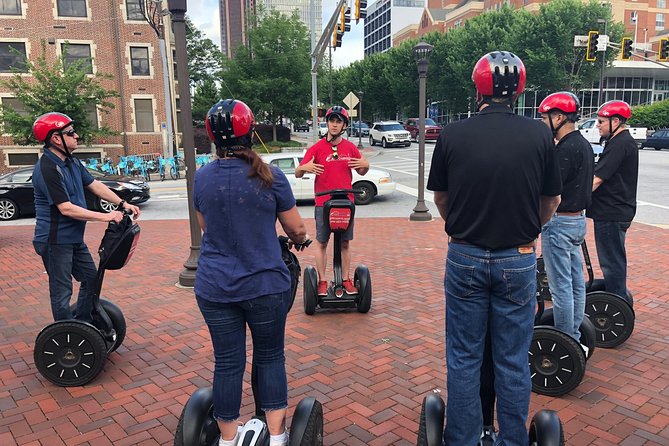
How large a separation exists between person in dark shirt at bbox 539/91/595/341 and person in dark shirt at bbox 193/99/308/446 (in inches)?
81.7

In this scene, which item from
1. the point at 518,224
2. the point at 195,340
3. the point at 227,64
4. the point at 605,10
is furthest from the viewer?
the point at 605,10

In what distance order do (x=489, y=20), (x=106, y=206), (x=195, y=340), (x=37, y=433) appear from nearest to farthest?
(x=37, y=433) < (x=195, y=340) < (x=106, y=206) < (x=489, y=20)

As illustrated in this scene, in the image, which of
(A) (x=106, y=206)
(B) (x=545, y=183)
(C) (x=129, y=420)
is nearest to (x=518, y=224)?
(B) (x=545, y=183)

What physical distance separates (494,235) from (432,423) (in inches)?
38.3

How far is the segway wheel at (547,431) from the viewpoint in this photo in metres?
2.47

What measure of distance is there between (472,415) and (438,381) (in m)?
1.52

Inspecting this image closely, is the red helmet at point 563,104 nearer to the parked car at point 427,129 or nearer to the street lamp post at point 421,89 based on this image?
the street lamp post at point 421,89

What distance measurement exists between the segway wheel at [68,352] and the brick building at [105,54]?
1043 inches

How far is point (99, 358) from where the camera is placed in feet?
12.7

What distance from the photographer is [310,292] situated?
5285 millimetres

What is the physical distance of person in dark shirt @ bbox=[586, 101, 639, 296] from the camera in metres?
4.18

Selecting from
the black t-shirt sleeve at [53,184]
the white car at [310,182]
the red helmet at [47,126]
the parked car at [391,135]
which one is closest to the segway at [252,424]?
the black t-shirt sleeve at [53,184]

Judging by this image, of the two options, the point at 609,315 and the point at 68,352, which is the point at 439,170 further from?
the point at 68,352

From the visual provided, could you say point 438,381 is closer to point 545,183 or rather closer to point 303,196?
point 545,183
